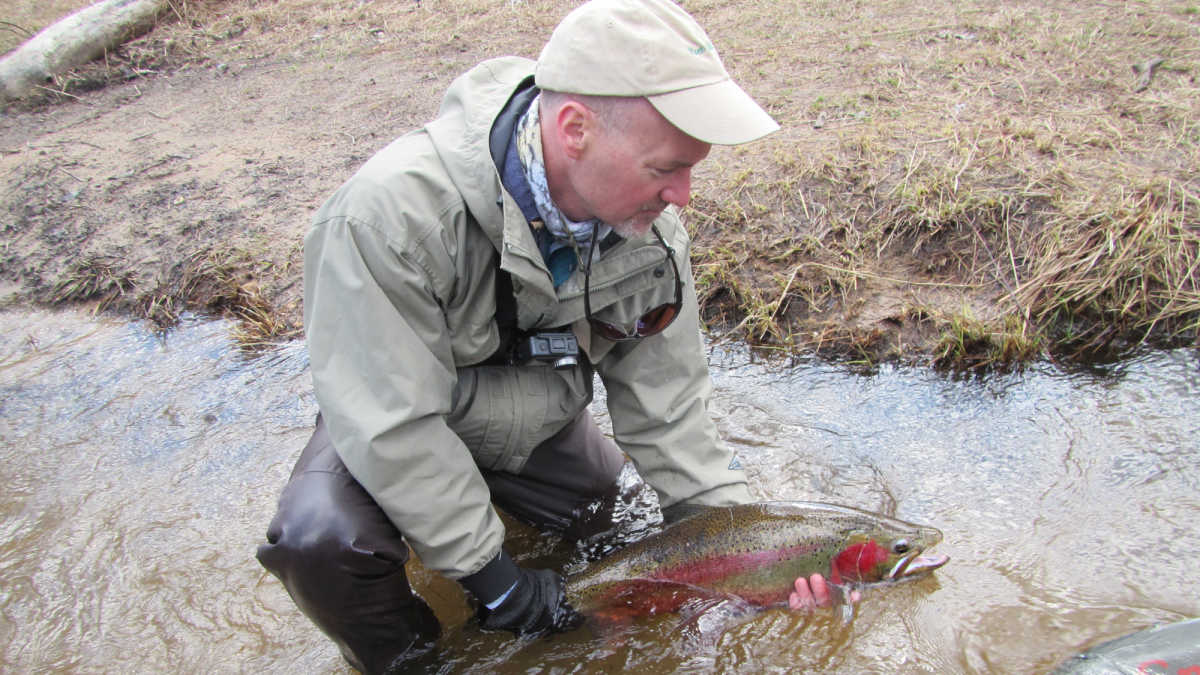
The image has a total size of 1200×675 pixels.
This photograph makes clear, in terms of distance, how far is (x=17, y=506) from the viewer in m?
4.09

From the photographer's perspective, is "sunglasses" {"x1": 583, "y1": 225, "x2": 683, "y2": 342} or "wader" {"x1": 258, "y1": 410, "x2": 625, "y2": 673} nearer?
"wader" {"x1": 258, "y1": 410, "x2": 625, "y2": 673}

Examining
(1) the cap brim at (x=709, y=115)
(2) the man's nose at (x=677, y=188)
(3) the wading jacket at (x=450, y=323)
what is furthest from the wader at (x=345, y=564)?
(1) the cap brim at (x=709, y=115)

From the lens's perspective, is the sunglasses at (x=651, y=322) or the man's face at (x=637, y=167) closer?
the man's face at (x=637, y=167)

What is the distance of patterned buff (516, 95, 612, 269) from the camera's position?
8.47ft

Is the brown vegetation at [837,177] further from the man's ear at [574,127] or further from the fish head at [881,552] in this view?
the man's ear at [574,127]

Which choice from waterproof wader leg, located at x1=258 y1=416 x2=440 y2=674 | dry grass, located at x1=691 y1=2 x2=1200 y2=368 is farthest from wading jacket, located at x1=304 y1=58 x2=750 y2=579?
dry grass, located at x1=691 y1=2 x2=1200 y2=368

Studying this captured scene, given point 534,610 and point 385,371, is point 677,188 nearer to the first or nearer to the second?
point 385,371

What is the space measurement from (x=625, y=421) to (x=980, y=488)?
156 centimetres

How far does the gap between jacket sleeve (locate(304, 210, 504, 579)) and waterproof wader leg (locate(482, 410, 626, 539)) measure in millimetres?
700

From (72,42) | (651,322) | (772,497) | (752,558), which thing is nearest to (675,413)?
(651,322)

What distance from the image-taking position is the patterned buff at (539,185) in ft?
8.47

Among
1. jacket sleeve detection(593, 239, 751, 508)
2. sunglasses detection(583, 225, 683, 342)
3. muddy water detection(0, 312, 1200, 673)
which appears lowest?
muddy water detection(0, 312, 1200, 673)

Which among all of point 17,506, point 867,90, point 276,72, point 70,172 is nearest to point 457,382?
point 17,506

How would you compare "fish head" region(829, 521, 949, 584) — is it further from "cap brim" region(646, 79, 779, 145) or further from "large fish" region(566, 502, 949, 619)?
"cap brim" region(646, 79, 779, 145)
